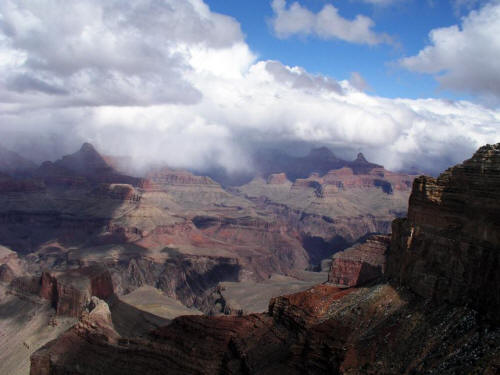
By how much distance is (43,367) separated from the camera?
45.1m

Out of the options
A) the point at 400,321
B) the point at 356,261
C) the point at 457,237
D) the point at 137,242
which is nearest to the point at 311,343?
the point at 400,321

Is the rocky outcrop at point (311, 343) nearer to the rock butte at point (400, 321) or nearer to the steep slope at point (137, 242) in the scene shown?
the rock butte at point (400, 321)

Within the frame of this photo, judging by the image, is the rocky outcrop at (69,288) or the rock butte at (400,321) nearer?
the rock butte at (400,321)

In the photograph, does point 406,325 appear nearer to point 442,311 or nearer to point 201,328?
point 442,311

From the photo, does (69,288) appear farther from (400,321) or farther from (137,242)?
(137,242)

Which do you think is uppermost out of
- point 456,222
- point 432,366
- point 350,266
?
point 456,222

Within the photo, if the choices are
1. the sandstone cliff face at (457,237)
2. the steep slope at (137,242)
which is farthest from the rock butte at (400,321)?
the steep slope at (137,242)

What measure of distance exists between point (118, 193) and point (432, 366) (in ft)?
573

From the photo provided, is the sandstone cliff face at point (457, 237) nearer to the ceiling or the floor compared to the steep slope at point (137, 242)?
nearer to the ceiling

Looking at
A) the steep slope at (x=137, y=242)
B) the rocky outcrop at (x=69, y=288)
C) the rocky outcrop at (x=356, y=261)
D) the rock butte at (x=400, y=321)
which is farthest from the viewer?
the steep slope at (x=137, y=242)

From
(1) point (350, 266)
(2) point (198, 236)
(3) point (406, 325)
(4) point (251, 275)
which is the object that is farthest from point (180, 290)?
(3) point (406, 325)

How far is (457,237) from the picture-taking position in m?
30.0

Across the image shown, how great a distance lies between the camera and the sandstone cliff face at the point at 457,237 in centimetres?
2736

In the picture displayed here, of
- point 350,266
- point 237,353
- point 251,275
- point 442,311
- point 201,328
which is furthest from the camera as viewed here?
point 251,275
